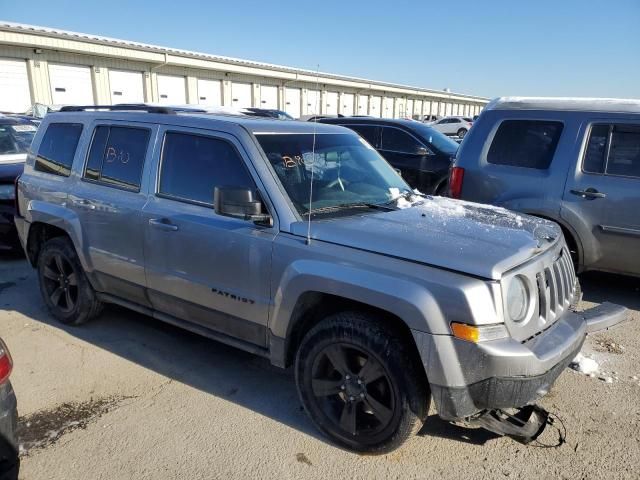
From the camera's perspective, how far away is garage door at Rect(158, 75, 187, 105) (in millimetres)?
29062

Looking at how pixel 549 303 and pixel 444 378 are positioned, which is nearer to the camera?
pixel 444 378

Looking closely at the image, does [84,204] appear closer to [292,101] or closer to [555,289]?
[555,289]

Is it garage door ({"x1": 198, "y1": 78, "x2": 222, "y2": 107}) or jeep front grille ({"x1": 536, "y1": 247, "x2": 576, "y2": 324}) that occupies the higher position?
garage door ({"x1": 198, "y1": 78, "x2": 222, "y2": 107})

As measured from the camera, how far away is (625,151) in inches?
193

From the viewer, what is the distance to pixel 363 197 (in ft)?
11.6

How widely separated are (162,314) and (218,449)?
1311 millimetres

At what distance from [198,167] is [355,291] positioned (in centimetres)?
156

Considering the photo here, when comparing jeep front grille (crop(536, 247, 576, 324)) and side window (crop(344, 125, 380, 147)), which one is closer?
jeep front grille (crop(536, 247, 576, 324))

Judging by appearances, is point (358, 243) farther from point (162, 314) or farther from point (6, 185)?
point (6, 185)

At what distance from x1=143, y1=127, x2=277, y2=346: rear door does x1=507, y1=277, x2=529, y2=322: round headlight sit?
4.49ft

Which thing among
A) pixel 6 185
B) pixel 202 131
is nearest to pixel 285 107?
pixel 6 185

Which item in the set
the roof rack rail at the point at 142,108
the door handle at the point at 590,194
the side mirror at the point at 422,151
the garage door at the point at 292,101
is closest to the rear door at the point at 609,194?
the door handle at the point at 590,194

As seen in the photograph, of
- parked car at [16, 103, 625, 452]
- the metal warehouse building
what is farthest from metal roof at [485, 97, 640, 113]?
the metal warehouse building

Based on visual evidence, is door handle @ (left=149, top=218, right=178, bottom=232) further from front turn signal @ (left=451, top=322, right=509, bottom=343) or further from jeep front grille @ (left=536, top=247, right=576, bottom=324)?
jeep front grille @ (left=536, top=247, right=576, bottom=324)
